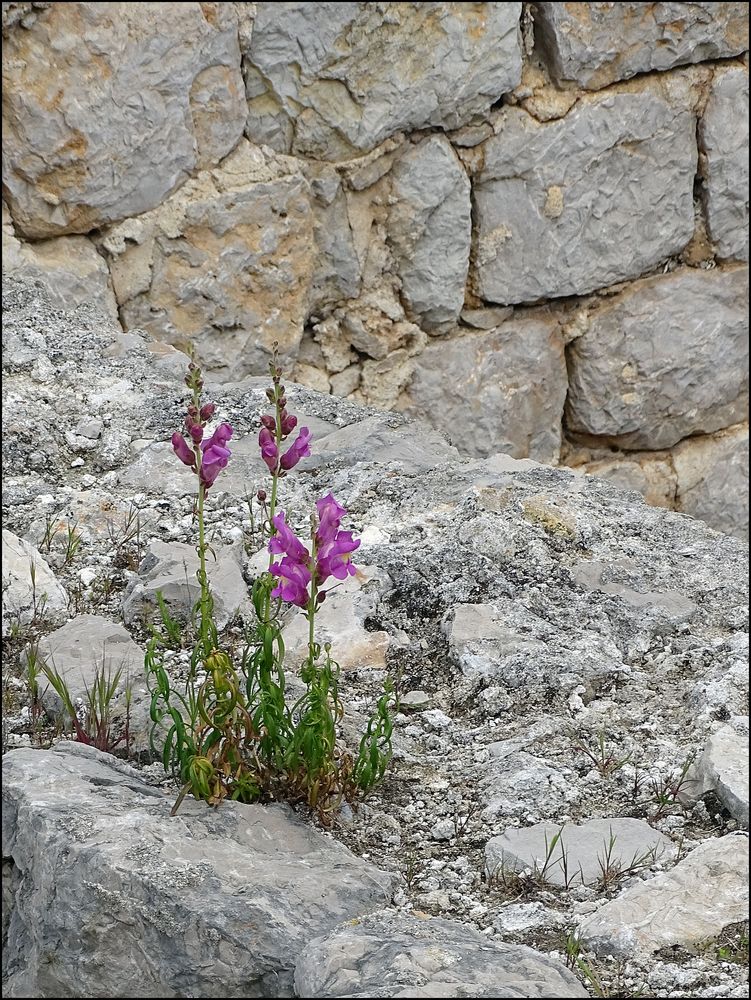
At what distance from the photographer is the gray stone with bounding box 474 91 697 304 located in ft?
13.4

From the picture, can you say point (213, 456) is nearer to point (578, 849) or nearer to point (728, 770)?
point (578, 849)

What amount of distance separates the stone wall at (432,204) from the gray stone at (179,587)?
1.49 m

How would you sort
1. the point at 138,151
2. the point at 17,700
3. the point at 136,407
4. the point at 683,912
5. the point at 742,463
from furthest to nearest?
the point at 742,463 → the point at 138,151 → the point at 136,407 → the point at 17,700 → the point at 683,912

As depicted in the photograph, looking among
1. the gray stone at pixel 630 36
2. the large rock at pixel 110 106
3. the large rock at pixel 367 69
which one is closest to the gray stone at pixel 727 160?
the gray stone at pixel 630 36

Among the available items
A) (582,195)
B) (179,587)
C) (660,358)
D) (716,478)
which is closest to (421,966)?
(179,587)

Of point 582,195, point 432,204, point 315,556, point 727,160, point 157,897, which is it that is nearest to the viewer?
point 157,897

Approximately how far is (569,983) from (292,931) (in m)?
0.32

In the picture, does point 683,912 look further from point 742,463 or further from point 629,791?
point 742,463

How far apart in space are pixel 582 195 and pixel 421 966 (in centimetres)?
344

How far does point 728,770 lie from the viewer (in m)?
1.66

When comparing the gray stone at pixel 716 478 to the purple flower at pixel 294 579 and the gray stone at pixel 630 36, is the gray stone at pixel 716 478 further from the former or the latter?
the purple flower at pixel 294 579

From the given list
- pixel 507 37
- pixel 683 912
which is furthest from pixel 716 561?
pixel 507 37

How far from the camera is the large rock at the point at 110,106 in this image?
329 centimetres

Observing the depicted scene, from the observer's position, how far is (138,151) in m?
3.49
